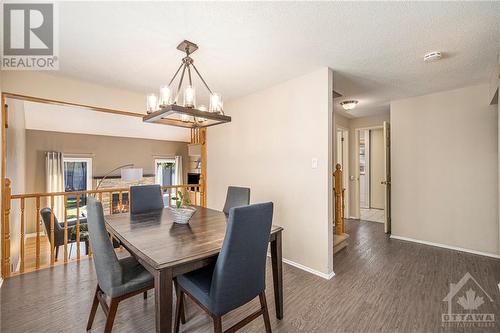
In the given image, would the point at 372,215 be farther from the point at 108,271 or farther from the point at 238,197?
the point at 108,271

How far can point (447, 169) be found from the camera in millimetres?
3488

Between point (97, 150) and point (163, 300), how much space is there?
6196 mm

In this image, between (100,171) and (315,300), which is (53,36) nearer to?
(315,300)

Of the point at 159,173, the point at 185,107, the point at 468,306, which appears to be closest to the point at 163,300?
the point at 185,107

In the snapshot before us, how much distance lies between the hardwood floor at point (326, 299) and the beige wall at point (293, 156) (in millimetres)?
442

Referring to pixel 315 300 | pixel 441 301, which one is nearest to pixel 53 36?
pixel 315 300

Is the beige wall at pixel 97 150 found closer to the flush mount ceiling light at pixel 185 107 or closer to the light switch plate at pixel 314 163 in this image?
the flush mount ceiling light at pixel 185 107

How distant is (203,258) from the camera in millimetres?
1429

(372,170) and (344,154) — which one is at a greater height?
(344,154)

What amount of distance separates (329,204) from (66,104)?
3550 mm

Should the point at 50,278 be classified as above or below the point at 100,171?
below

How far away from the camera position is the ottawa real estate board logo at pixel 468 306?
1872 mm

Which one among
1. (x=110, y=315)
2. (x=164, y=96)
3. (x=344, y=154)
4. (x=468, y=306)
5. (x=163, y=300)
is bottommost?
(x=468, y=306)

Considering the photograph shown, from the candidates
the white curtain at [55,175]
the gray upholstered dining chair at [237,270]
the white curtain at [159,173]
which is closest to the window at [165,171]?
the white curtain at [159,173]
